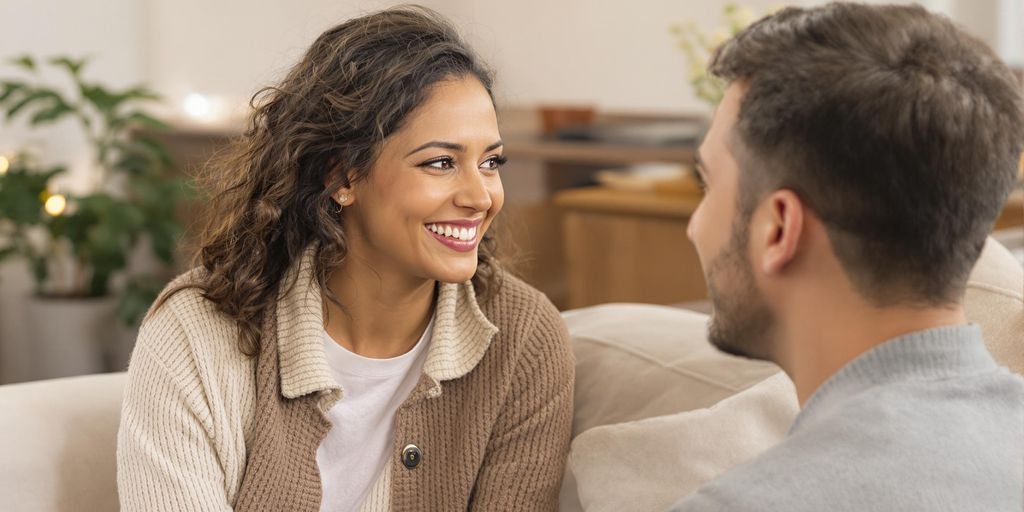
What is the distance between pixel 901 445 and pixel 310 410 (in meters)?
0.85

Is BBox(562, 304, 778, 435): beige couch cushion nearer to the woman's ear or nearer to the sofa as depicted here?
the sofa

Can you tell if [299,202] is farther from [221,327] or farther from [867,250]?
[867,250]

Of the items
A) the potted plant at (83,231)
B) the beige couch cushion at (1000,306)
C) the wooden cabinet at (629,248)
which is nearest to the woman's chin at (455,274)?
the beige couch cushion at (1000,306)

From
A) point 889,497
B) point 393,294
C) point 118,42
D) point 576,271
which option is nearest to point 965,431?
point 889,497

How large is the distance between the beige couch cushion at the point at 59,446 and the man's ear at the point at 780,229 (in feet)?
3.21

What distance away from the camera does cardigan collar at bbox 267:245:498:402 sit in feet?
4.92

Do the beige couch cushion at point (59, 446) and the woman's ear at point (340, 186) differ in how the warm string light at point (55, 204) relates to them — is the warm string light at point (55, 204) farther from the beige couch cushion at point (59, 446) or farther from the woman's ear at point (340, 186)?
the woman's ear at point (340, 186)

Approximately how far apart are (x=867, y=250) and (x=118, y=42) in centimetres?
458

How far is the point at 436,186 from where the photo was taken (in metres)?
1.49

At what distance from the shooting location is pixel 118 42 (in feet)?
16.4

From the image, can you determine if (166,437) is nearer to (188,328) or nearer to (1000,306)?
(188,328)

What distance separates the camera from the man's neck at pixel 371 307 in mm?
1587

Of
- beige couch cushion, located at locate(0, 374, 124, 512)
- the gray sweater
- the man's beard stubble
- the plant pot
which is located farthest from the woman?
the plant pot

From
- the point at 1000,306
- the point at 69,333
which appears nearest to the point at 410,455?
the point at 1000,306
